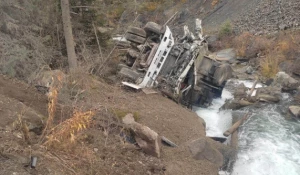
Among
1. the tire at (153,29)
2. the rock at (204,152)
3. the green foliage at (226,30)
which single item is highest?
the tire at (153,29)

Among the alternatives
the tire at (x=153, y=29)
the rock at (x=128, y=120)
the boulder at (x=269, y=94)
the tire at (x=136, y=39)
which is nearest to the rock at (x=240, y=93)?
the boulder at (x=269, y=94)

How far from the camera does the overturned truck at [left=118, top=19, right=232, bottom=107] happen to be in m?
10.9

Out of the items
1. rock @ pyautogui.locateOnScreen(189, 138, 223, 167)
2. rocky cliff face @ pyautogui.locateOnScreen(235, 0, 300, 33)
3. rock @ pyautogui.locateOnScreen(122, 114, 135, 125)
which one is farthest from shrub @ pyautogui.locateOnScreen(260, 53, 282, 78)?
rock @ pyautogui.locateOnScreen(122, 114, 135, 125)

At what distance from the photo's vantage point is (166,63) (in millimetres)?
11172

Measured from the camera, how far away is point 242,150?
8609 mm

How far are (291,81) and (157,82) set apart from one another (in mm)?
6311

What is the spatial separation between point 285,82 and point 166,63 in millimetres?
5840

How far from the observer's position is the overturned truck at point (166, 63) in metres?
10.9

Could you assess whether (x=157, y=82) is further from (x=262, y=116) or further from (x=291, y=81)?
(x=291, y=81)

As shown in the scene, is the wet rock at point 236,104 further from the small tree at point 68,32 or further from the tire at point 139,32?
the small tree at point 68,32

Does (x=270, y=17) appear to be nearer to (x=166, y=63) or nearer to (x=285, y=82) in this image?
(x=285, y=82)

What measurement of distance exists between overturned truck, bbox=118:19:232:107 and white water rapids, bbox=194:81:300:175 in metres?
1.08

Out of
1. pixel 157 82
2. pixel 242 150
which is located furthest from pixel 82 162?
pixel 157 82

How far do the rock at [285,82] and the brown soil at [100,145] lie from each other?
6325 millimetres
